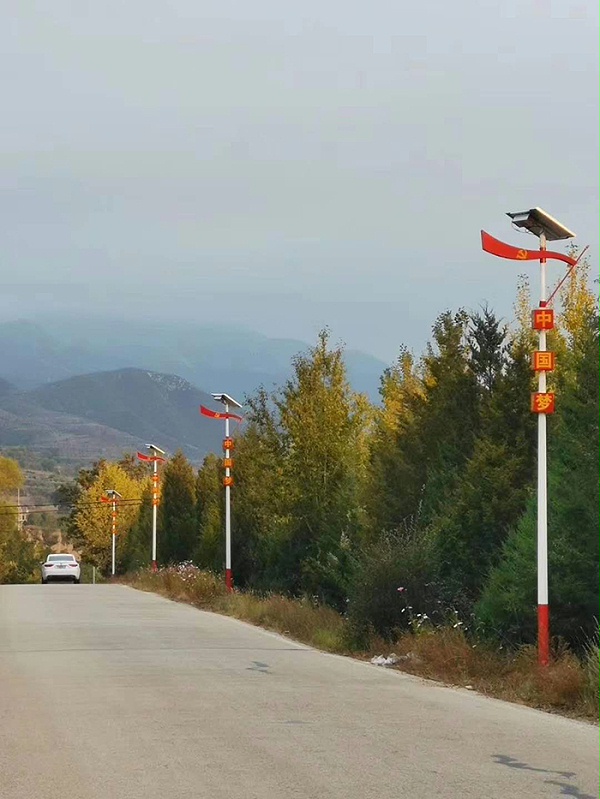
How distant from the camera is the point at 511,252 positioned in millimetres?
15719

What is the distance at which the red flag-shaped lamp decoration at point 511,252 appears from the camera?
15.6 m

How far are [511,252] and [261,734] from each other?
24.2 ft

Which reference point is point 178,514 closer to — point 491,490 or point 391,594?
point 491,490

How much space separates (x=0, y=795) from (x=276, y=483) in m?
36.4

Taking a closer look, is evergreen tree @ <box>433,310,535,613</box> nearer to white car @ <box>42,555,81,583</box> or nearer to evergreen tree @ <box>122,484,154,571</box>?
white car @ <box>42,555,81,583</box>

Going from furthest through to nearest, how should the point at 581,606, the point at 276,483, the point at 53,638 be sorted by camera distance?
1. the point at 276,483
2. the point at 53,638
3. the point at 581,606

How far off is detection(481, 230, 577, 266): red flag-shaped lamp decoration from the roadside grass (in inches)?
193

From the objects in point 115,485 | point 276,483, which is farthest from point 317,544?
point 115,485

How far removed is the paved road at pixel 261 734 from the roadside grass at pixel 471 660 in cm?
48

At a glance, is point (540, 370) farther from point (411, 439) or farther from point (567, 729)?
point (411, 439)

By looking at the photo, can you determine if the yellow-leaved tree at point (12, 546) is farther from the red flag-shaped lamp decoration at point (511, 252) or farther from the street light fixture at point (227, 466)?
the red flag-shaped lamp decoration at point (511, 252)

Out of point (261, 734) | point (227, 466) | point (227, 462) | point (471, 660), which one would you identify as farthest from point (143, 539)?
point (261, 734)

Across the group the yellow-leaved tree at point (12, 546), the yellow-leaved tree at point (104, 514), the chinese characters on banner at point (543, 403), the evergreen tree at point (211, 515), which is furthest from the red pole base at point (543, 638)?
the yellow-leaved tree at point (12, 546)

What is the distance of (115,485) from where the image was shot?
107m
